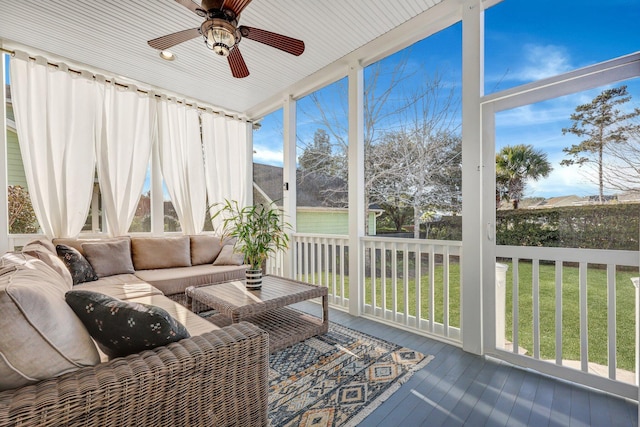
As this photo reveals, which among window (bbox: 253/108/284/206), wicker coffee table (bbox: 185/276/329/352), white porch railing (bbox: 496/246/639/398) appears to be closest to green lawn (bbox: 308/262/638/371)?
white porch railing (bbox: 496/246/639/398)

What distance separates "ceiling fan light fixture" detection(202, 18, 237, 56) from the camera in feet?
6.73

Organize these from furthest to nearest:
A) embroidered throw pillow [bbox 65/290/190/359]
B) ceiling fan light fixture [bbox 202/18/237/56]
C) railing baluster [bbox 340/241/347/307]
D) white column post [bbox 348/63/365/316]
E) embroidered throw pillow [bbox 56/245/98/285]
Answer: railing baluster [bbox 340/241/347/307] < white column post [bbox 348/63/365/316] < embroidered throw pillow [bbox 56/245/98/285] < ceiling fan light fixture [bbox 202/18/237/56] < embroidered throw pillow [bbox 65/290/190/359]

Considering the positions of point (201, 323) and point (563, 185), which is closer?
point (201, 323)

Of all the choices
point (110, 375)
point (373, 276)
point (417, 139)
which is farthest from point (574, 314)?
point (110, 375)

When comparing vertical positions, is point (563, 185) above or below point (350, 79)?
below

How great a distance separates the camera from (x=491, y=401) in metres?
1.78

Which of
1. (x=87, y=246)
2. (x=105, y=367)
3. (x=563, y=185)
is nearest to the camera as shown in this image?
(x=105, y=367)

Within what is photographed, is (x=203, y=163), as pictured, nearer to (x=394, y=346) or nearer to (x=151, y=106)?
(x=151, y=106)

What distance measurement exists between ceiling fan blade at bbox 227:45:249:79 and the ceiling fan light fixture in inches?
9.1

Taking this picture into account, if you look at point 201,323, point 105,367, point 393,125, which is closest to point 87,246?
point 201,323

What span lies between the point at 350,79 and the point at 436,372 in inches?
116

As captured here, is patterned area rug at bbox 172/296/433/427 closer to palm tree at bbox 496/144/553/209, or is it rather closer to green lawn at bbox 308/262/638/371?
green lawn at bbox 308/262/638/371

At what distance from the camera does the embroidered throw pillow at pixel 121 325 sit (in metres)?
1.08

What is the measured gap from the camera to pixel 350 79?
331 cm
